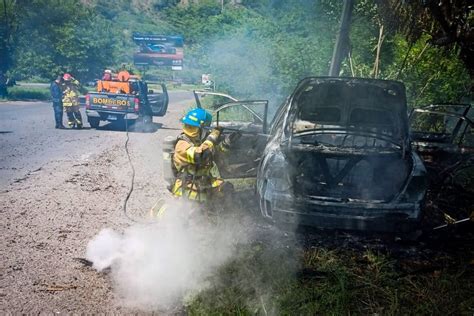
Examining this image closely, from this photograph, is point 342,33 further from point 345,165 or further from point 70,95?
point 70,95

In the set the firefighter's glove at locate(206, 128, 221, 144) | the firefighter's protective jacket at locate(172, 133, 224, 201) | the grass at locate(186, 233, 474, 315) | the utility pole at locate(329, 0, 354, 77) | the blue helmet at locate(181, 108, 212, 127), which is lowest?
the grass at locate(186, 233, 474, 315)

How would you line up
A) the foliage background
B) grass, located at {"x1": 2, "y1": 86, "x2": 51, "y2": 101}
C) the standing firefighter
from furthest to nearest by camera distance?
grass, located at {"x1": 2, "y1": 86, "x2": 51, "y2": 101} → the standing firefighter → the foliage background

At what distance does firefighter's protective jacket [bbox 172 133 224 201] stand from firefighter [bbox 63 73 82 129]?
344 inches

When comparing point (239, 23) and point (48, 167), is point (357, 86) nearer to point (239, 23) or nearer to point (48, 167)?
point (48, 167)

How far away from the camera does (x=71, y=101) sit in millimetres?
11719

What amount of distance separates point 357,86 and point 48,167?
18.3 feet

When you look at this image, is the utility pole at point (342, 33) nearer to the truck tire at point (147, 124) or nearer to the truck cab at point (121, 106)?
the truck cab at point (121, 106)

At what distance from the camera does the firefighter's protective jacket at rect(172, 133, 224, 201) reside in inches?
161

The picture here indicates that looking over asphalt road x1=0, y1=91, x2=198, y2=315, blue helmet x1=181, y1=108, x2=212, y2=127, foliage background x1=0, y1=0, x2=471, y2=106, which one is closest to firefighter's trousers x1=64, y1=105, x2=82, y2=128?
asphalt road x1=0, y1=91, x2=198, y2=315

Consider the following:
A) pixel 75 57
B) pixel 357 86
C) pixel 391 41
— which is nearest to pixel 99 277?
pixel 357 86

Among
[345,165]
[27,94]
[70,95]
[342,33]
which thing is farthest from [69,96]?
[27,94]

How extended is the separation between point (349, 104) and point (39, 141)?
7.71 m

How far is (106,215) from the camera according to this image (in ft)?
17.0

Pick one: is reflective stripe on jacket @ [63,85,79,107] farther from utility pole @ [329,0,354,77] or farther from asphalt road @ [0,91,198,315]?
utility pole @ [329,0,354,77]
